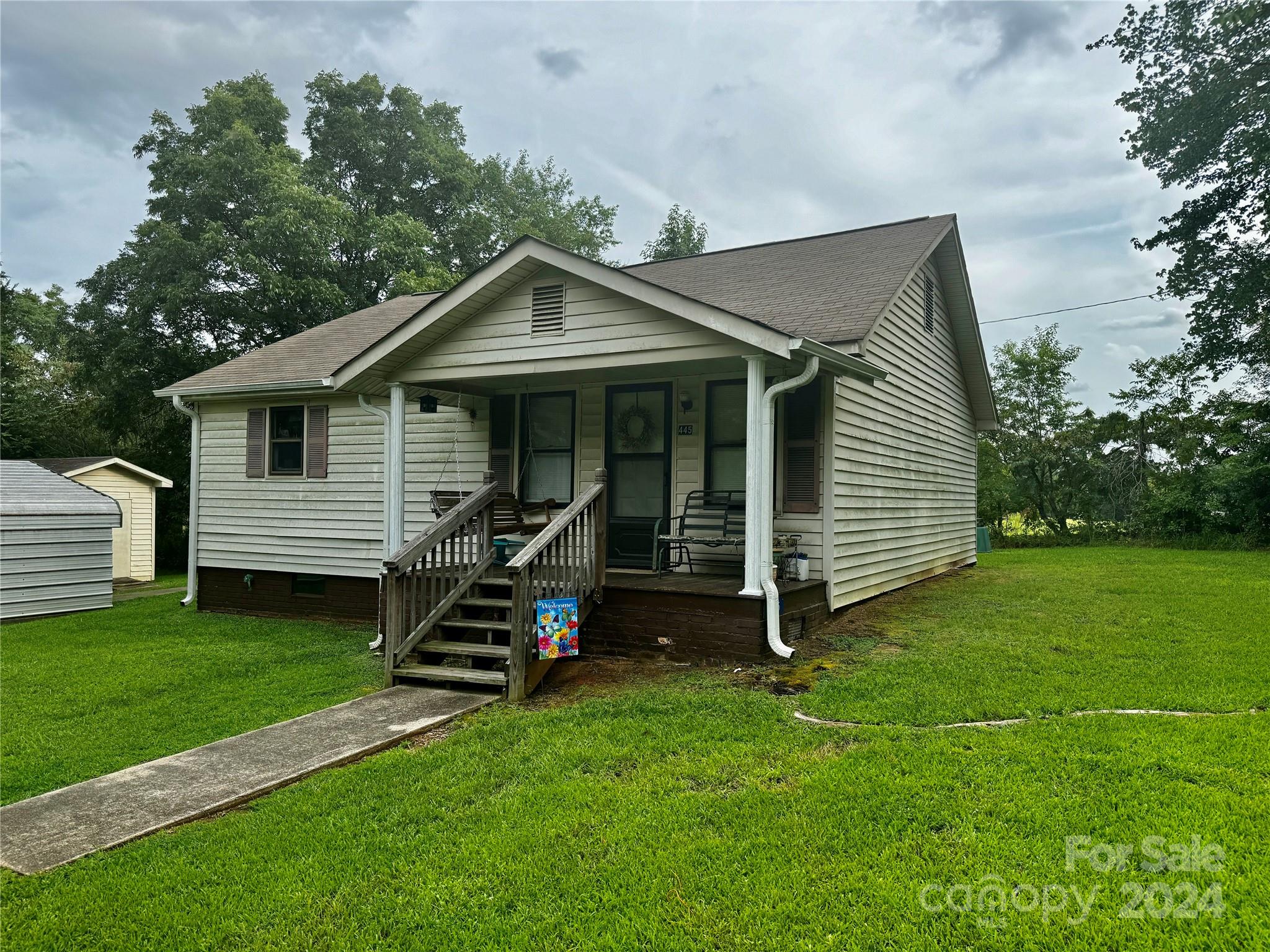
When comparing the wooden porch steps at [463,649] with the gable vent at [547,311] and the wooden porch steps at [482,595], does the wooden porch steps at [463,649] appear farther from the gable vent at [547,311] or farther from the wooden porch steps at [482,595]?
the gable vent at [547,311]

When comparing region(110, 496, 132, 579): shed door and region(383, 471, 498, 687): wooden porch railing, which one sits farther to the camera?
region(110, 496, 132, 579): shed door

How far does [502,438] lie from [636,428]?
1.73m

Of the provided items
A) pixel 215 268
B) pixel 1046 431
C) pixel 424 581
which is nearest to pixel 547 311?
pixel 424 581

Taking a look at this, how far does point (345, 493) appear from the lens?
34.2 feet

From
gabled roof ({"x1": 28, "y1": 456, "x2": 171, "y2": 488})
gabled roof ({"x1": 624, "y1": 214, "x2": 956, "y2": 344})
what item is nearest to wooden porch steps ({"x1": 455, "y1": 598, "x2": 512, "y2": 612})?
gabled roof ({"x1": 624, "y1": 214, "x2": 956, "y2": 344})

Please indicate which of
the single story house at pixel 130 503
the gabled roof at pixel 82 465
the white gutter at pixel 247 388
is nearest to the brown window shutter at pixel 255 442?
the white gutter at pixel 247 388

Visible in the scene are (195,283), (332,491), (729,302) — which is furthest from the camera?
(195,283)

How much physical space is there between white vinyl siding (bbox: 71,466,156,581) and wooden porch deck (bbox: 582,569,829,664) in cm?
1500

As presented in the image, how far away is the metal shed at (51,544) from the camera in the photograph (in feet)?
34.5

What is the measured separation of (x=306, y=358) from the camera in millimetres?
11203

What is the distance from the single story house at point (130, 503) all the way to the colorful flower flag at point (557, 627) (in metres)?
14.8

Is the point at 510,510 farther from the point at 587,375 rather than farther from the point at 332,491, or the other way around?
the point at 332,491

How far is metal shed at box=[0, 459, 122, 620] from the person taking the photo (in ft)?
34.5

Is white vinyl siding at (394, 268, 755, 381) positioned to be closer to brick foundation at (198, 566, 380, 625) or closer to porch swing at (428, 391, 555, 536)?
porch swing at (428, 391, 555, 536)
